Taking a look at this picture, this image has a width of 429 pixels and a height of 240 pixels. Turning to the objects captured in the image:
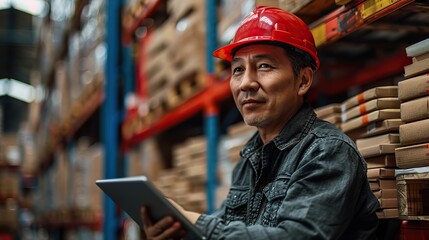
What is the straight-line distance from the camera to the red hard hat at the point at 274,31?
2154 mm

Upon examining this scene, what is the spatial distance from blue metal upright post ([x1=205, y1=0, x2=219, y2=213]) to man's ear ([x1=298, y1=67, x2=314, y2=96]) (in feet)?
7.82

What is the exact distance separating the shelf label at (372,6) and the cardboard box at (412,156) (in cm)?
51

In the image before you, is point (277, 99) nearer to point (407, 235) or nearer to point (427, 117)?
point (427, 117)

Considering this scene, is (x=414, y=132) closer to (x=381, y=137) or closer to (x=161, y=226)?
(x=381, y=137)

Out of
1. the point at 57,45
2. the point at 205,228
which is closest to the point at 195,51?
the point at 205,228

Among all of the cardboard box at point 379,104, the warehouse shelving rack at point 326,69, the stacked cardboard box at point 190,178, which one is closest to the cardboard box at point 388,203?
the warehouse shelving rack at point 326,69

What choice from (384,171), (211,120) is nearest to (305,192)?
(384,171)

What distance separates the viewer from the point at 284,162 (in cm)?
211

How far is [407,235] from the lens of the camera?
7.07 feet

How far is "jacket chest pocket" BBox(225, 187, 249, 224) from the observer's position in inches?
89.7

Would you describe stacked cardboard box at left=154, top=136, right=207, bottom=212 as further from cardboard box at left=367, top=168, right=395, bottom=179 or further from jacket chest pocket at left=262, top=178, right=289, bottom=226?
jacket chest pocket at left=262, top=178, right=289, bottom=226

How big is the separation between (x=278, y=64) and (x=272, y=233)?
A: 634 millimetres

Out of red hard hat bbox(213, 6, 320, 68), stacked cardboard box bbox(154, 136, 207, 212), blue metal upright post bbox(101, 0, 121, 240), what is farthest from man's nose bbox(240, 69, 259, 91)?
blue metal upright post bbox(101, 0, 121, 240)

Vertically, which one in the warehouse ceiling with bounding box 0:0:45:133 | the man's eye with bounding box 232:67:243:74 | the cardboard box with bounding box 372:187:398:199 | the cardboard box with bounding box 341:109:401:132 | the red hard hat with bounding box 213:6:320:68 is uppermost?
the warehouse ceiling with bounding box 0:0:45:133
